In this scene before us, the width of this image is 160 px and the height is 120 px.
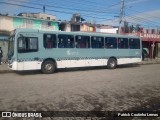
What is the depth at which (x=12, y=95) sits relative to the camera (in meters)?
9.37

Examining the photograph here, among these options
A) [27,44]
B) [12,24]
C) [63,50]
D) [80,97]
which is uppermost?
Answer: [12,24]

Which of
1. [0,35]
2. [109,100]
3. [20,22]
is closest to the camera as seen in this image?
[109,100]

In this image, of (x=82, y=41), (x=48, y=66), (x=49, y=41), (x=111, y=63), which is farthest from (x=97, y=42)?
(x=48, y=66)

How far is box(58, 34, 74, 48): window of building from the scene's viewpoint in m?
17.8

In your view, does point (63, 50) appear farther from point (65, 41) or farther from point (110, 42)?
point (110, 42)

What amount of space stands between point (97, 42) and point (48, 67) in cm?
529

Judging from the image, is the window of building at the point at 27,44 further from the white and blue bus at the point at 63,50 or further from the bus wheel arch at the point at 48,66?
the bus wheel arch at the point at 48,66

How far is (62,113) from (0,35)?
21.3 m

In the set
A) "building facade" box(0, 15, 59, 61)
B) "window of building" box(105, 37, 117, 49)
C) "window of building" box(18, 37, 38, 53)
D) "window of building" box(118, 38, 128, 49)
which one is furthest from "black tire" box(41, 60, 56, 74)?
"building facade" box(0, 15, 59, 61)

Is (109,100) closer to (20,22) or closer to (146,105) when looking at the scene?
(146,105)

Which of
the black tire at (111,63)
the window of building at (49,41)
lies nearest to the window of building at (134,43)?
the black tire at (111,63)

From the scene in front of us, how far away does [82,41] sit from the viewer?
1930 centimetres

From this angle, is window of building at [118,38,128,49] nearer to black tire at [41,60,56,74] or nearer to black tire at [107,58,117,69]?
black tire at [107,58,117,69]

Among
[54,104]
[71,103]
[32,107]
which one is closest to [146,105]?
[71,103]
